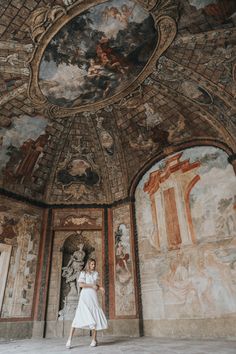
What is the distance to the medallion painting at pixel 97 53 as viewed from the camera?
720 centimetres

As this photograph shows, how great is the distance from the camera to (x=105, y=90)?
9.44m

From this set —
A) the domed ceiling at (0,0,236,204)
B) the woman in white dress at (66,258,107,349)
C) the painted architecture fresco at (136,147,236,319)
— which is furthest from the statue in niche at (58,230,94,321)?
the woman in white dress at (66,258,107,349)

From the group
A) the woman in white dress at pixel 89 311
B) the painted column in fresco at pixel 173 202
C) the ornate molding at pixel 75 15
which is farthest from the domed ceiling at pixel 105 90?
the woman in white dress at pixel 89 311

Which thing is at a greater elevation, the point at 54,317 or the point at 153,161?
the point at 153,161

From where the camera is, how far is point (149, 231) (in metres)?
10.6

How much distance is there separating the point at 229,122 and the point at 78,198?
684cm

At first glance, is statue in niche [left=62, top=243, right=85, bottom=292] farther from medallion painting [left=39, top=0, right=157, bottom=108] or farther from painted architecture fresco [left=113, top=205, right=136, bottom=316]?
medallion painting [left=39, top=0, right=157, bottom=108]

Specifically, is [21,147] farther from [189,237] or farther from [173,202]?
[189,237]

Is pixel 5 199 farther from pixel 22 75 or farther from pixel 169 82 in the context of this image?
pixel 169 82

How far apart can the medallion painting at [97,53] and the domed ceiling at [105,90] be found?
29 mm

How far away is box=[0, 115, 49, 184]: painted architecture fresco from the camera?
10.3m

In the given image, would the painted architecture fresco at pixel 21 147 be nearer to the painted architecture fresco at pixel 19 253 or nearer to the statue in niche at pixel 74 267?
the painted architecture fresco at pixel 19 253

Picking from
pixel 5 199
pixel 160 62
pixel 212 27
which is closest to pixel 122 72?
pixel 160 62

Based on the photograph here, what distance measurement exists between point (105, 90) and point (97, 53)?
4.84ft
